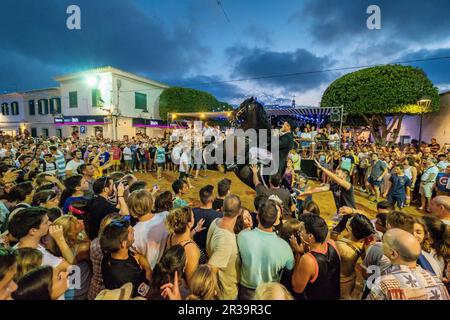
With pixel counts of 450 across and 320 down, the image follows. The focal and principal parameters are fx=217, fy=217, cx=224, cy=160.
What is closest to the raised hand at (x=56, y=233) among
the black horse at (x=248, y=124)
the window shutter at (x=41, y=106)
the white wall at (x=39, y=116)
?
the black horse at (x=248, y=124)

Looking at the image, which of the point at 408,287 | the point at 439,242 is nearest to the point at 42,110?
the point at 408,287

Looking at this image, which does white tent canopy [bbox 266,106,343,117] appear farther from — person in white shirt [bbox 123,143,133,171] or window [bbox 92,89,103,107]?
window [bbox 92,89,103,107]

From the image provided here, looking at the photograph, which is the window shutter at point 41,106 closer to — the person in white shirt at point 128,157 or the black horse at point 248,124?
the person in white shirt at point 128,157

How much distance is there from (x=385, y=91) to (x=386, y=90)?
0.09 m

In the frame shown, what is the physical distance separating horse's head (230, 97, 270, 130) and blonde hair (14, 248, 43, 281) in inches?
148

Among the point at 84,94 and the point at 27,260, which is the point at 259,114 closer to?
the point at 27,260

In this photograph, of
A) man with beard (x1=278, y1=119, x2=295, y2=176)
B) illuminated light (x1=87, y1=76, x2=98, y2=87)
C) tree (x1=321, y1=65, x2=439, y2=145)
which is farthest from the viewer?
illuminated light (x1=87, y1=76, x2=98, y2=87)

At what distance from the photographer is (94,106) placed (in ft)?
80.7

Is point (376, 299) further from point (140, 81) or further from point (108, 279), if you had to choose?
point (140, 81)

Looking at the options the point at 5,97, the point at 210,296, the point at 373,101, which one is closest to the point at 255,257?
the point at 210,296

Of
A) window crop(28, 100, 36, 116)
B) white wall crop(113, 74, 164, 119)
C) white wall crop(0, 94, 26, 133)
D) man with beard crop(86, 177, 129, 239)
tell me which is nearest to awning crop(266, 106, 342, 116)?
man with beard crop(86, 177, 129, 239)

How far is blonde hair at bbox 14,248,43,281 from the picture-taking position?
67.2 inches
